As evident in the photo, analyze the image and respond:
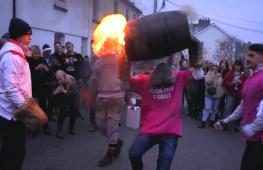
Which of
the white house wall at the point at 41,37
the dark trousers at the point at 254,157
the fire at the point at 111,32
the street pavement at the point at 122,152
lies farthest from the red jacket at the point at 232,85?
the white house wall at the point at 41,37

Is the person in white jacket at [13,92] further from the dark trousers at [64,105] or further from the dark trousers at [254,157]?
the dark trousers at [64,105]

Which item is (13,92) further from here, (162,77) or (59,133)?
(59,133)

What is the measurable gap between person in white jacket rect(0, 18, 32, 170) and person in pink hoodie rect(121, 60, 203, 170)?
1139 millimetres

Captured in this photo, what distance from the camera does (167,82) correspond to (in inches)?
169

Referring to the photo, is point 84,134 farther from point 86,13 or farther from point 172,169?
point 86,13

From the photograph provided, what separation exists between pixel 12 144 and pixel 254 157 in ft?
7.88

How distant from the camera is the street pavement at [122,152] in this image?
613cm

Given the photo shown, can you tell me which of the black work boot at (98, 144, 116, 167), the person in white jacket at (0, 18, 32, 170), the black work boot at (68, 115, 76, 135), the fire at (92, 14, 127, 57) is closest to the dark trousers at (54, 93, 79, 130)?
the black work boot at (68, 115, 76, 135)

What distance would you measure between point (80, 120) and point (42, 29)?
4.66 meters

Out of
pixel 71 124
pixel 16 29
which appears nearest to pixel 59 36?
pixel 71 124

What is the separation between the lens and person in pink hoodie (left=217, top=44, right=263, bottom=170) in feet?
12.3

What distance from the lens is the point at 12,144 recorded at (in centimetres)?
413

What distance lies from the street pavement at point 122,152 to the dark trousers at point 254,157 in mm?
2251

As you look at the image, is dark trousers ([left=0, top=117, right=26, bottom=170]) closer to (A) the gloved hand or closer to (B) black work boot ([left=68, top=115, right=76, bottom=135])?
(A) the gloved hand
